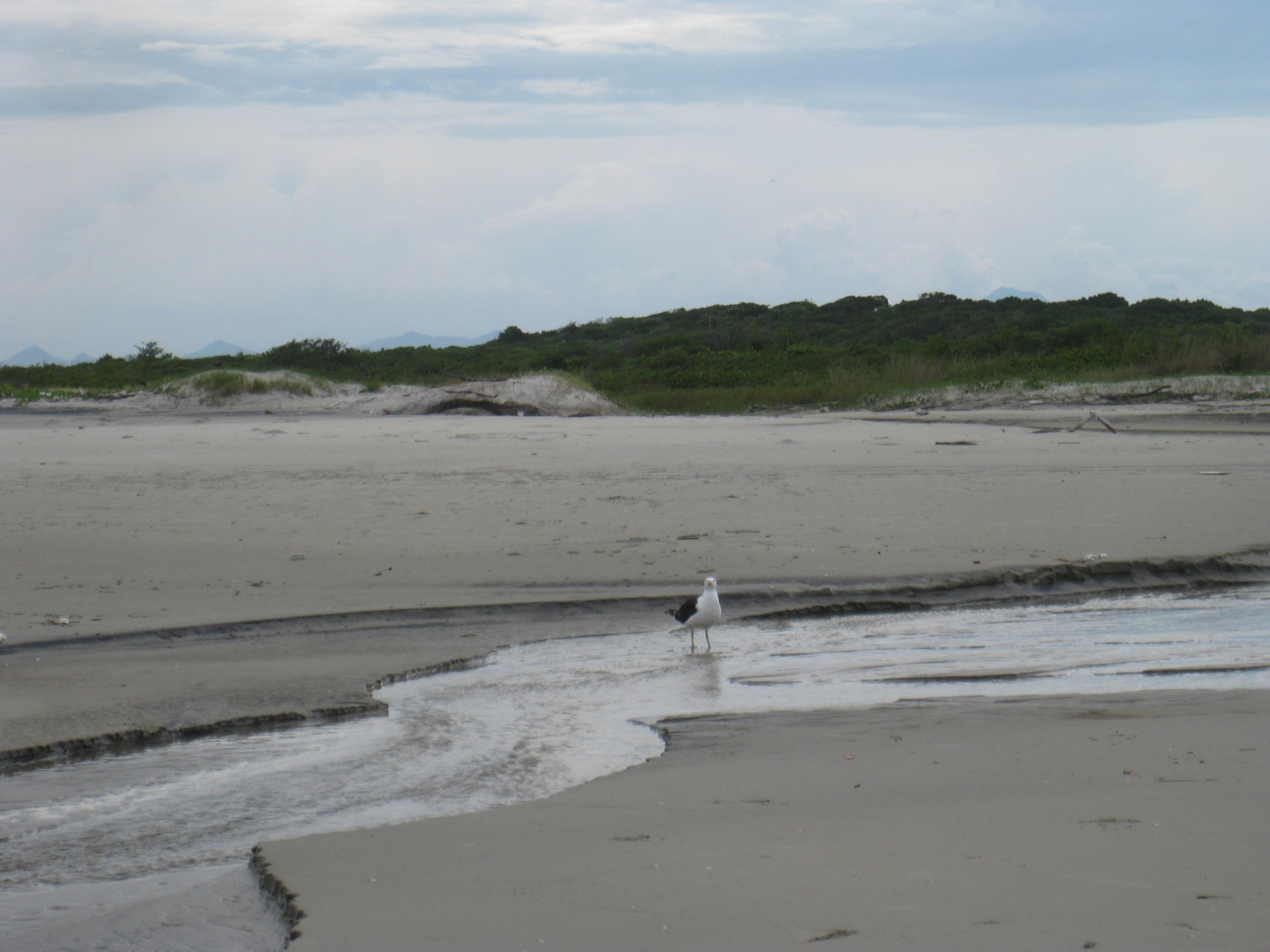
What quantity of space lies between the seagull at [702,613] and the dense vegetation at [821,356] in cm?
2101

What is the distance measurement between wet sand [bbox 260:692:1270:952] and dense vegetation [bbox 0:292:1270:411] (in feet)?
77.0

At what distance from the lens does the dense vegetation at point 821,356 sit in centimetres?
2780

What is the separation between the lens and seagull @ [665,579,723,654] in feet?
20.7

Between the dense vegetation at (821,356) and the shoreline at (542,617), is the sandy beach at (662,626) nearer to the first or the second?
the shoreline at (542,617)

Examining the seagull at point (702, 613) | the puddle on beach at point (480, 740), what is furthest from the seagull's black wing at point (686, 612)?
the puddle on beach at point (480, 740)

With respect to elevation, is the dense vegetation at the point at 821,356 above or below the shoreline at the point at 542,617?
above

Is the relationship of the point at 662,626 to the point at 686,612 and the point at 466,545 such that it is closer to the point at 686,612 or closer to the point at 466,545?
the point at 686,612

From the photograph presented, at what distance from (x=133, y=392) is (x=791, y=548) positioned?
82.5ft

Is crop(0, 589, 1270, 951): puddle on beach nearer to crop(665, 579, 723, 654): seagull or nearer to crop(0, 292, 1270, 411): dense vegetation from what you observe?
crop(665, 579, 723, 654): seagull

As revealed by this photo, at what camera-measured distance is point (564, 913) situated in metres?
2.72

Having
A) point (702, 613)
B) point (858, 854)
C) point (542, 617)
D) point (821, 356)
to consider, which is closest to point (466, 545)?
point (542, 617)

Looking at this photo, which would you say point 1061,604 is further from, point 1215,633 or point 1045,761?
point 1045,761

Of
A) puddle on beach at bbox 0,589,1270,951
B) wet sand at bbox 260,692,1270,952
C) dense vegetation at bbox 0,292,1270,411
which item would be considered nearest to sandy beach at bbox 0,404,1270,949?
wet sand at bbox 260,692,1270,952

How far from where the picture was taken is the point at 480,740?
15.5 ft
